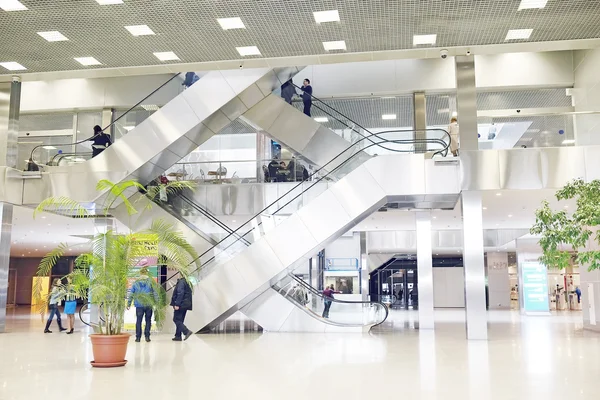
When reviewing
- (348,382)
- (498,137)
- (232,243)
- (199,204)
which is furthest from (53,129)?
(348,382)

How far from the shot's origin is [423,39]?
11.1 metres

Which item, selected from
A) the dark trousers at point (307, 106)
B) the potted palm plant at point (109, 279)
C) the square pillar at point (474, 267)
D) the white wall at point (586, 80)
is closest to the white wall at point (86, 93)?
the dark trousers at point (307, 106)

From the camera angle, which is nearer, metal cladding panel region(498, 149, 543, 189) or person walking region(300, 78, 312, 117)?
metal cladding panel region(498, 149, 543, 189)

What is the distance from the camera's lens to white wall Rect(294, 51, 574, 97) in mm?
19812

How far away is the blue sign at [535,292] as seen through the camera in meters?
26.6

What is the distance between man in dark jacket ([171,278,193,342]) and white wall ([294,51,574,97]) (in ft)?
30.4

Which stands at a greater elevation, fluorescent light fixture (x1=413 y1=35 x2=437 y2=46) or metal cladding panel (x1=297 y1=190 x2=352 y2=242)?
fluorescent light fixture (x1=413 y1=35 x2=437 y2=46)

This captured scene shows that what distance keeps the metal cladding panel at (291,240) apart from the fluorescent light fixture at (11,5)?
767cm

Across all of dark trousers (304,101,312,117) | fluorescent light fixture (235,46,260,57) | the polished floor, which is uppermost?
dark trousers (304,101,312,117)

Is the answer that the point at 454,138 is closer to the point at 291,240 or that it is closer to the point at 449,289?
the point at 291,240

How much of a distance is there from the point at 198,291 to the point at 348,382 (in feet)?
26.5

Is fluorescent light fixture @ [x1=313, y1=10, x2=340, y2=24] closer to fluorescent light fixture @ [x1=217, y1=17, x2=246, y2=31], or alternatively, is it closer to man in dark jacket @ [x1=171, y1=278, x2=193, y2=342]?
fluorescent light fixture @ [x1=217, y1=17, x2=246, y2=31]

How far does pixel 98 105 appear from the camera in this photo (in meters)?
22.1

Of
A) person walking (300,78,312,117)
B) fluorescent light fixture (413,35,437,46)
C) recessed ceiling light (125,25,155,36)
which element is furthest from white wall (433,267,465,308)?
recessed ceiling light (125,25,155,36)
